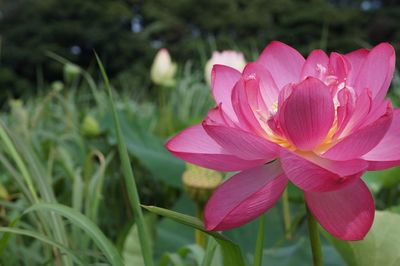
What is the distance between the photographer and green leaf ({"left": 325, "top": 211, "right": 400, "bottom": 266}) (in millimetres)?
356

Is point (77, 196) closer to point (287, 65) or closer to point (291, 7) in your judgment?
point (287, 65)

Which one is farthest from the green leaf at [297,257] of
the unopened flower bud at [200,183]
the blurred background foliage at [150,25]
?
the blurred background foliage at [150,25]

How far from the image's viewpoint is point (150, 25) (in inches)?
369

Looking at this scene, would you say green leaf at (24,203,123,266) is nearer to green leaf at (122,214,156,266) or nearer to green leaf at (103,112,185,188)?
green leaf at (122,214,156,266)

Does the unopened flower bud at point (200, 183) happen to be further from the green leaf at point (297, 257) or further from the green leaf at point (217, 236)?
the green leaf at point (217, 236)

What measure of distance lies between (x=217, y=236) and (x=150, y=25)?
931 centimetres

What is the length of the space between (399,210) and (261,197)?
0.98 feet

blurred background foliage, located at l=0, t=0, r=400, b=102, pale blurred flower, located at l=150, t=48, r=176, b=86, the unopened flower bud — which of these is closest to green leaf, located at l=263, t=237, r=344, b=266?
the unopened flower bud

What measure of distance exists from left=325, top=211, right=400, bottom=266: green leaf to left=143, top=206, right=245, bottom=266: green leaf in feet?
0.27

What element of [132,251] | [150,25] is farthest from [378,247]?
[150,25]

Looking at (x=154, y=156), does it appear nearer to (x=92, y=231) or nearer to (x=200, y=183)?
(x=200, y=183)

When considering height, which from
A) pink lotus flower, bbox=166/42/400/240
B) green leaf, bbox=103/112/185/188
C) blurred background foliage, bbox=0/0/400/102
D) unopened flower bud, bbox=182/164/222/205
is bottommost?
blurred background foliage, bbox=0/0/400/102

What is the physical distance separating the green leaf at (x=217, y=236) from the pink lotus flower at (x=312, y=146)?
0.02 meters

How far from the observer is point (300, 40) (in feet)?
32.2
